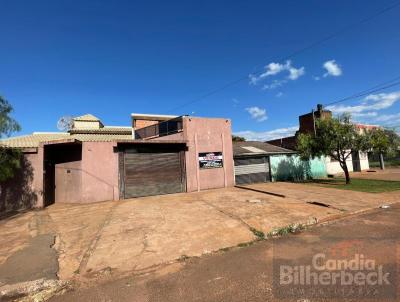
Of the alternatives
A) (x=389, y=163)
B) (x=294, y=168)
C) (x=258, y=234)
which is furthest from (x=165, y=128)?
(x=389, y=163)

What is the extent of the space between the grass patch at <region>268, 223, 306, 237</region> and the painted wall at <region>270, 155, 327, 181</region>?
43.5ft

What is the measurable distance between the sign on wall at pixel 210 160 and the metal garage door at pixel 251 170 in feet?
6.37

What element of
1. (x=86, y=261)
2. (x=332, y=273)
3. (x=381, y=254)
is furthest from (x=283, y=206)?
(x=86, y=261)

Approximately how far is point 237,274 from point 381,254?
333 cm

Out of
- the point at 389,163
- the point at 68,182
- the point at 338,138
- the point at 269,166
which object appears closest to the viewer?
the point at 68,182

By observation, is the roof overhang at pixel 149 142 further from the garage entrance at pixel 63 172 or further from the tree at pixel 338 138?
the tree at pixel 338 138

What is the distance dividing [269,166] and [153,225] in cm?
1460

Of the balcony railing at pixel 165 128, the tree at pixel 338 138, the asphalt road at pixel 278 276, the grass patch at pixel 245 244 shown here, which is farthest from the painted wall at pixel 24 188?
the tree at pixel 338 138

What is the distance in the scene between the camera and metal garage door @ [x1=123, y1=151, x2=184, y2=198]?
15.0 metres

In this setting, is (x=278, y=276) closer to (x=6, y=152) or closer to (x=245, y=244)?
(x=245, y=244)

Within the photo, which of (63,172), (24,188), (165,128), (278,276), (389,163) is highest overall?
(165,128)

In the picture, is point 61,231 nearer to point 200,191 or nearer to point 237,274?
point 237,274

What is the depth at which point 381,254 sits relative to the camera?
18.3ft

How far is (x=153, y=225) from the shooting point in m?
8.69
